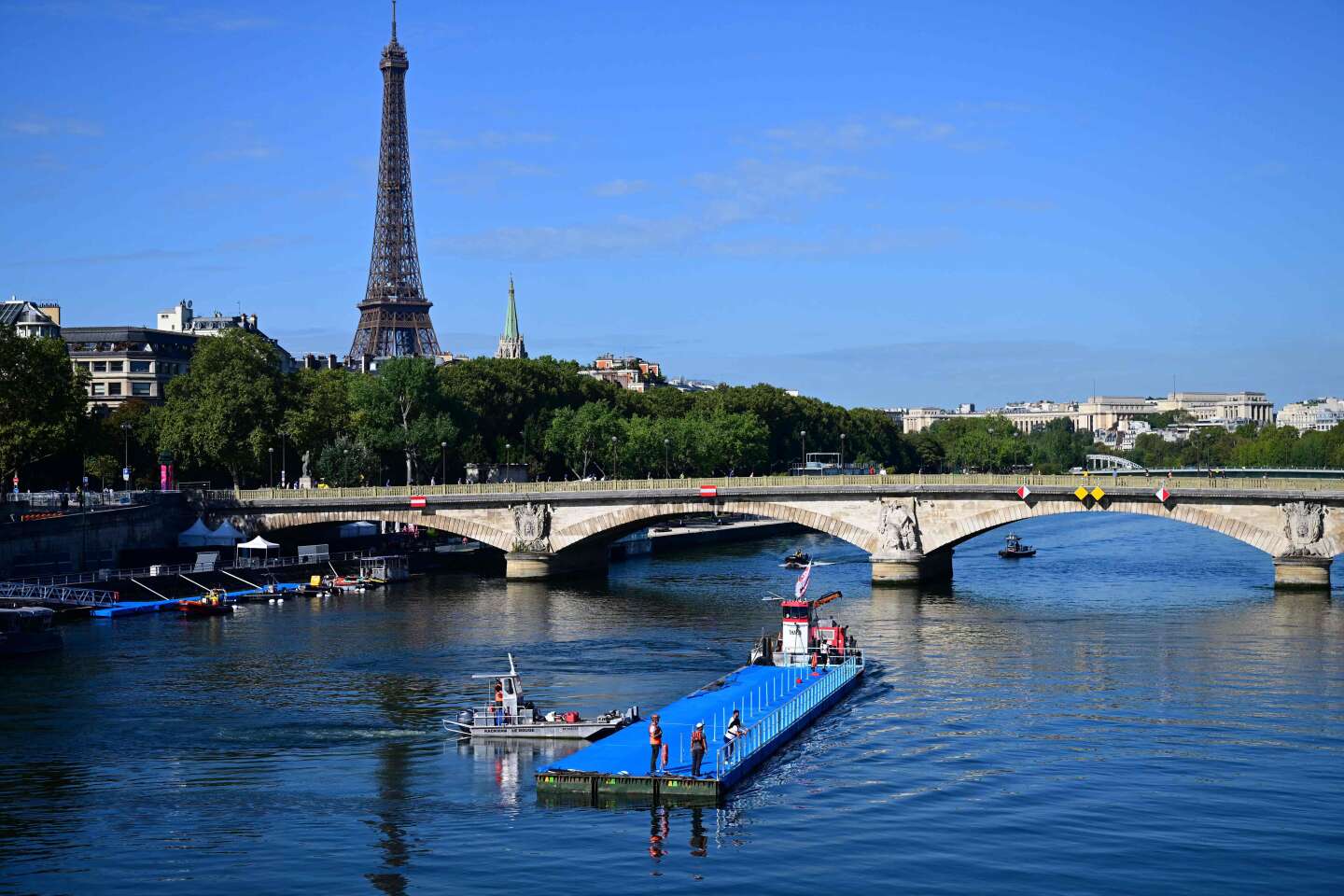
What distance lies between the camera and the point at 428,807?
39719mm

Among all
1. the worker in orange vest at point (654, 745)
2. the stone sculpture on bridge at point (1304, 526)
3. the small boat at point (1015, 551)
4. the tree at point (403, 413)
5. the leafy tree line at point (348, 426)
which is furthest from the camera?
the tree at point (403, 413)

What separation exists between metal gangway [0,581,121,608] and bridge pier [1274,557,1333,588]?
59988 mm

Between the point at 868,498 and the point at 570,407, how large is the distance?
6551 centimetres

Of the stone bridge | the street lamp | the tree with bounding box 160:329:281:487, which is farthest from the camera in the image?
the tree with bounding box 160:329:281:487

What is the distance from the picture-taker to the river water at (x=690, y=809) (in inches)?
1366

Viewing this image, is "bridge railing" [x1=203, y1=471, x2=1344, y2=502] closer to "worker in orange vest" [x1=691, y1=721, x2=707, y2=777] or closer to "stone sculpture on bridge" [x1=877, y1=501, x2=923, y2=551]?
"stone sculpture on bridge" [x1=877, y1=501, x2=923, y2=551]

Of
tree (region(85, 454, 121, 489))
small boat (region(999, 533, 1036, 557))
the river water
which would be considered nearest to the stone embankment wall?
the river water

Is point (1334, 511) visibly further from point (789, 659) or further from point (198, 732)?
point (198, 732)

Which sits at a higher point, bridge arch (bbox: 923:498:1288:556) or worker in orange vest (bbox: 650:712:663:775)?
bridge arch (bbox: 923:498:1288:556)

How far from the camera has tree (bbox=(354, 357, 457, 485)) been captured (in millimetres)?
126000

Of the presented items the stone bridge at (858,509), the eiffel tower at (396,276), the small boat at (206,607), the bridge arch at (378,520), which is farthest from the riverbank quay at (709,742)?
the eiffel tower at (396,276)

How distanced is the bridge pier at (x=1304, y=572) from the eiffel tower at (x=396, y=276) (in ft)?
400

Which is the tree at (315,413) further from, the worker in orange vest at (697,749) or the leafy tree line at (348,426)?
the worker in orange vest at (697,749)

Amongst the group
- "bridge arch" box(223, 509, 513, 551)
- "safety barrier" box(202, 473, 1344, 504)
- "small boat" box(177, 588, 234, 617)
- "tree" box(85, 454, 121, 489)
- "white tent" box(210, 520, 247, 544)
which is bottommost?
Result: "small boat" box(177, 588, 234, 617)
